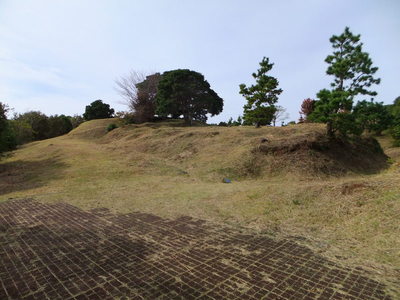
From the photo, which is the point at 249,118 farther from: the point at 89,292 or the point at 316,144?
the point at 89,292

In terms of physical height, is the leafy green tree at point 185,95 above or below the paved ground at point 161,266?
above

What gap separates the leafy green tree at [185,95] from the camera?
26.3 meters

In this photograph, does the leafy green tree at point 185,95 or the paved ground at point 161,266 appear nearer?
the paved ground at point 161,266

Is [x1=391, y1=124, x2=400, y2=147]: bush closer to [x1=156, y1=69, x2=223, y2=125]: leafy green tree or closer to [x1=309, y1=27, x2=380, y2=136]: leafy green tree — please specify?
[x1=309, y1=27, x2=380, y2=136]: leafy green tree

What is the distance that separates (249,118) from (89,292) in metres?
16.9

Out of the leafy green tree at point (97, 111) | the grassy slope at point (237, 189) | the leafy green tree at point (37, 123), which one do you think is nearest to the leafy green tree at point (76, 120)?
the leafy green tree at point (97, 111)

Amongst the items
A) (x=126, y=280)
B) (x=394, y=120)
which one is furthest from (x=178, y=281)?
(x=394, y=120)

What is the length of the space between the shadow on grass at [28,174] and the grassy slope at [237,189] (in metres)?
0.05

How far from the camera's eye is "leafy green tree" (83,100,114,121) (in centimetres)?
4022

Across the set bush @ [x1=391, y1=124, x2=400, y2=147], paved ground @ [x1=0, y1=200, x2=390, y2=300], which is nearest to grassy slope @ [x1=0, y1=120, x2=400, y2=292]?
paved ground @ [x1=0, y1=200, x2=390, y2=300]

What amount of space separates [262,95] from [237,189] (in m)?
11.2

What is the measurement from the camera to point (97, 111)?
4028 centimetres

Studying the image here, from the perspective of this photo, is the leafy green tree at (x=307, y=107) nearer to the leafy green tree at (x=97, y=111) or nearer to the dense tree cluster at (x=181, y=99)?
the dense tree cluster at (x=181, y=99)

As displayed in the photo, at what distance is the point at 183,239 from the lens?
14.6ft
